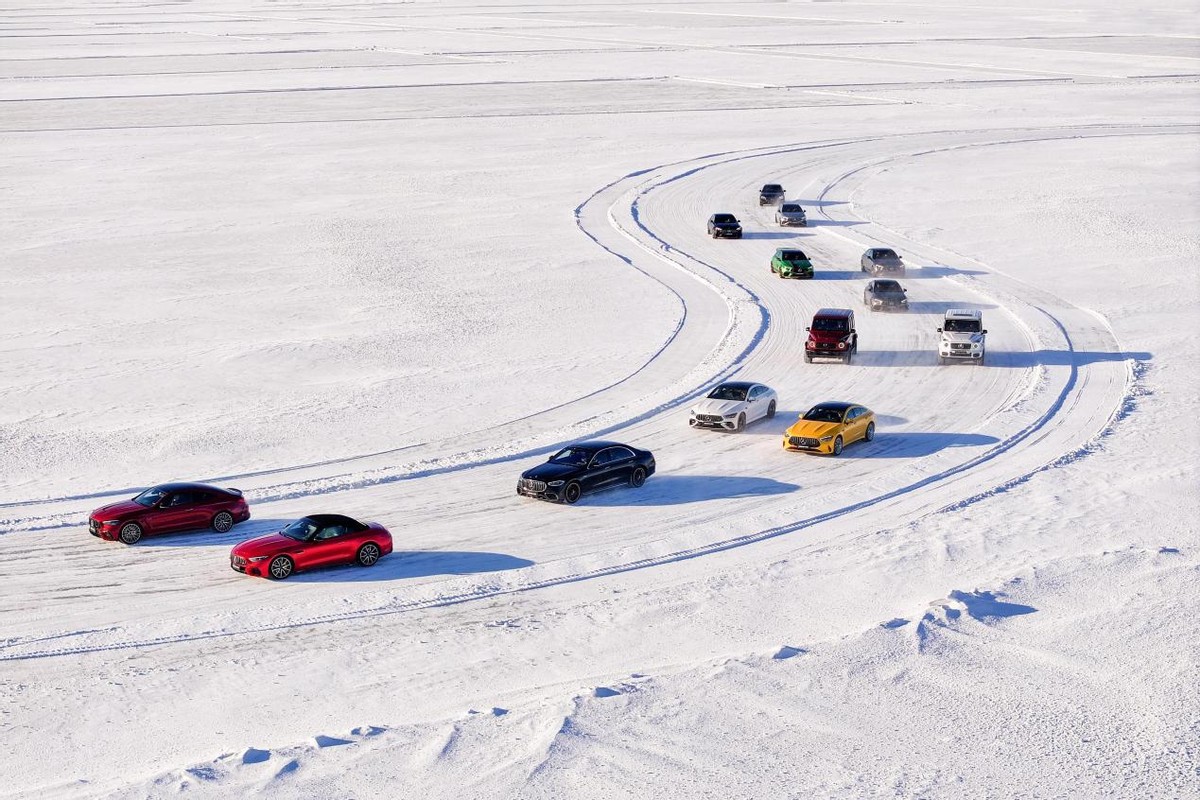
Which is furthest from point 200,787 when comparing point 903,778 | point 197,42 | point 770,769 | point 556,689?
point 197,42

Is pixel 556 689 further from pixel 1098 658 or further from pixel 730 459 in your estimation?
pixel 730 459

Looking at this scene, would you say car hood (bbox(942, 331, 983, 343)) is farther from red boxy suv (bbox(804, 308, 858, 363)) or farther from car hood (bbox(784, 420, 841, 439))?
car hood (bbox(784, 420, 841, 439))

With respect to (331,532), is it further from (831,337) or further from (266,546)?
(831,337)

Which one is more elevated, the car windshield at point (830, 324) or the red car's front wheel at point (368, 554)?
the car windshield at point (830, 324)

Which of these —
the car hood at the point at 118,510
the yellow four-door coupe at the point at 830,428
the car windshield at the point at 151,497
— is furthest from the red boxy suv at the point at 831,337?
the car hood at the point at 118,510

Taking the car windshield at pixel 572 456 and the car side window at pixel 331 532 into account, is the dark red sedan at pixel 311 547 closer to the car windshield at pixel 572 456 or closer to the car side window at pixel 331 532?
the car side window at pixel 331 532

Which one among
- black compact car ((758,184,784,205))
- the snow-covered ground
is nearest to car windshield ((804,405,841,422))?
the snow-covered ground

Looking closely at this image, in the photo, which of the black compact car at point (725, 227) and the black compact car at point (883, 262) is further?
the black compact car at point (725, 227)
